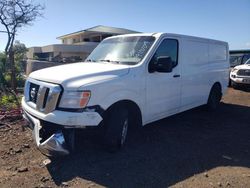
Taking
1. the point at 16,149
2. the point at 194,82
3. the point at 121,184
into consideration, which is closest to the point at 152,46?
the point at 194,82

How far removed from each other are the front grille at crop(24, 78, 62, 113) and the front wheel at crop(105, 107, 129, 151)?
2.95 ft

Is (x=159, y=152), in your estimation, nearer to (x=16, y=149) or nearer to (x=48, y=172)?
(x=48, y=172)

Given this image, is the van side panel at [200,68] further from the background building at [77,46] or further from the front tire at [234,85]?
the background building at [77,46]

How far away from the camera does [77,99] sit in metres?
4.30

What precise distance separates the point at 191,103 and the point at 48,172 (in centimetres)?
389

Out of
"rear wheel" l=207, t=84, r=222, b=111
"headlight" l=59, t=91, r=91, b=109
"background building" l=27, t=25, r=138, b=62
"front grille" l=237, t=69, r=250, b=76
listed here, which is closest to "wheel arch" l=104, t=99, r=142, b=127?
"headlight" l=59, t=91, r=91, b=109

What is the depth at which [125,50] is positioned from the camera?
19.0 feet

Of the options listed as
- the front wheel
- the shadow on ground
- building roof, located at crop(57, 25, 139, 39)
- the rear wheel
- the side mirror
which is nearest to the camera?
the shadow on ground

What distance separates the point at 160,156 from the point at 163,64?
1.61 m

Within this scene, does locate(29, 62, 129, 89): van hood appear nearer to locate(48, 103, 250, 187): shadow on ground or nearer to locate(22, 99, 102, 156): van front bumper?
locate(22, 99, 102, 156): van front bumper

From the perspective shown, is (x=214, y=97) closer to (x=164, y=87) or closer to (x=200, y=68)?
(x=200, y=68)

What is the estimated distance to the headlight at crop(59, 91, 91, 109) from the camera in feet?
14.1

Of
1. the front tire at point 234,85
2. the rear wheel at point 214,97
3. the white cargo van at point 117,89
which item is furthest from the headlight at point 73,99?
the front tire at point 234,85

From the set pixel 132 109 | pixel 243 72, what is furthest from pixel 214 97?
pixel 243 72
